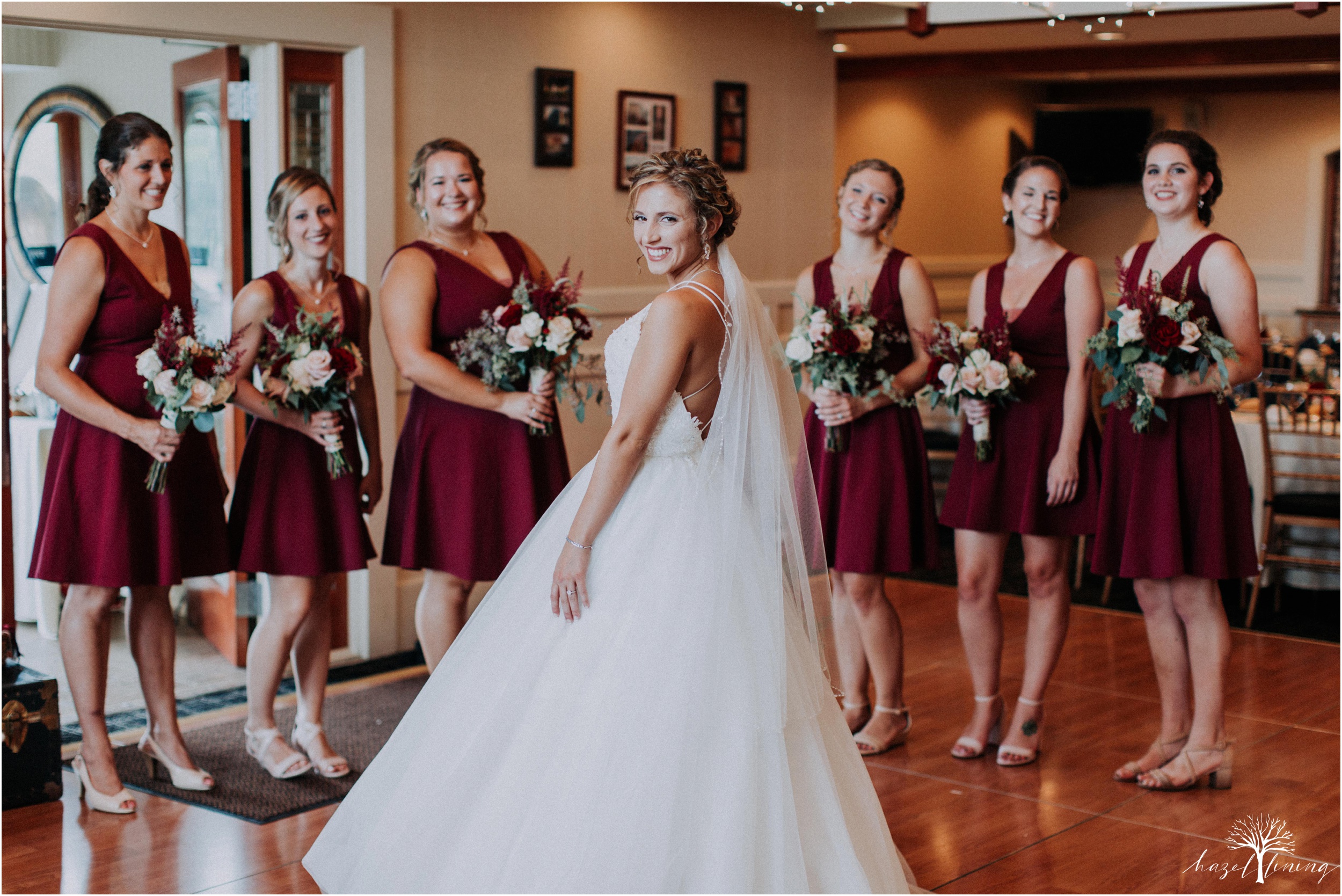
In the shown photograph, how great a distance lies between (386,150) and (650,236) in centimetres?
284

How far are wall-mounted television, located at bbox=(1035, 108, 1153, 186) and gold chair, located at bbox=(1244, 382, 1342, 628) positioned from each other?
5.01 m

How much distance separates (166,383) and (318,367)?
426 mm

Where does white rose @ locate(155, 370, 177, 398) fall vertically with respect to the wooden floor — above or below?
above

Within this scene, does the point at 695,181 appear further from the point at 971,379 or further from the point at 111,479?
the point at 111,479

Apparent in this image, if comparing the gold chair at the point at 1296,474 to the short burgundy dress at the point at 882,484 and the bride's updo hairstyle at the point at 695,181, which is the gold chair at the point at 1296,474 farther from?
the bride's updo hairstyle at the point at 695,181

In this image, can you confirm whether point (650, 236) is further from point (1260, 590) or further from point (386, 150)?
point (1260, 590)

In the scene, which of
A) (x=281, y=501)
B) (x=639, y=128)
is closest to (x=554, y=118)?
(x=639, y=128)

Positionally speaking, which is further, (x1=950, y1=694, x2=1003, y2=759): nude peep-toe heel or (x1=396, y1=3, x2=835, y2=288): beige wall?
(x1=396, y1=3, x2=835, y2=288): beige wall

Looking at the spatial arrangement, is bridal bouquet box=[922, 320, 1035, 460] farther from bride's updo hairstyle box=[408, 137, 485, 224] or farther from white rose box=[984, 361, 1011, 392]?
bride's updo hairstyle box=[408, 137, 485, 224]

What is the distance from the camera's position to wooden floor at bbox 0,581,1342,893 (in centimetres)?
358

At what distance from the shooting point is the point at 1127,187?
1162cm

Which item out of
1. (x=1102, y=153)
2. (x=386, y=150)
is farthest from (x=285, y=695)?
(x=1102, y=153)

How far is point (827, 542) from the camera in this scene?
15.1ft

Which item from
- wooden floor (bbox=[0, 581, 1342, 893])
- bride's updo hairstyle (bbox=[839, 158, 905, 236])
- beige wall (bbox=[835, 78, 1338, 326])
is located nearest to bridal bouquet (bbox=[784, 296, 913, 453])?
bride's updo hairstyle (bbox=[839, 158, 905, 236])
